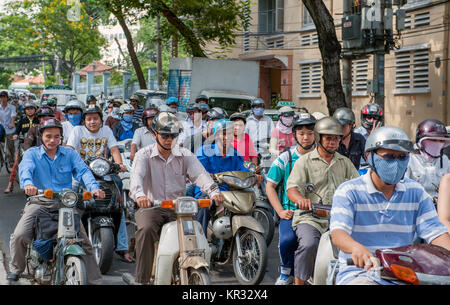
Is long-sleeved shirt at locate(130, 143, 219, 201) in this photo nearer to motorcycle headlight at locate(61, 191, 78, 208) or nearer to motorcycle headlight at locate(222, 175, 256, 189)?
motorcycle headlight at locate(61, 191, 78, 208)

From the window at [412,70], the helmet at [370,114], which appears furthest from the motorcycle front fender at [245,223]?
the window at [412,70]

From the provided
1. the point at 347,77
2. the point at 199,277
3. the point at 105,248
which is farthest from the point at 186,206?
the point at 347,77

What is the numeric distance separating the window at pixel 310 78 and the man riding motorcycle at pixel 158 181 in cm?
2288

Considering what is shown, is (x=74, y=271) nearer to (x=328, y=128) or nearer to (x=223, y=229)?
(x=223, y=229)

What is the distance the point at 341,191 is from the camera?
12.3 ft

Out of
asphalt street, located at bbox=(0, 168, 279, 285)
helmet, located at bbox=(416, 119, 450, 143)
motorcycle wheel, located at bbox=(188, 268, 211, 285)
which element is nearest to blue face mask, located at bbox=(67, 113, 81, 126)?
asphalt street, located at bbox=(0, 168, 279, 285)

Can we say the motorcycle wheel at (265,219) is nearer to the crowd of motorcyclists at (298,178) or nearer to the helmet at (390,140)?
the crowd of motorcyclists at (298,178)

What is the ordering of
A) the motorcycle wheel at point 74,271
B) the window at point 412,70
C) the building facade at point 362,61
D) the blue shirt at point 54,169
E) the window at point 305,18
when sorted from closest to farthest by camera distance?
the motorcycle wheel at point 74,271 < the blue shirt at point 54,169 < the building facade at point 362,61 < the window at point 412,70 < the window at point 305,18

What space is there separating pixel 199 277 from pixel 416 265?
74.8 inches

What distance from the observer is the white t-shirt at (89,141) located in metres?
7.96

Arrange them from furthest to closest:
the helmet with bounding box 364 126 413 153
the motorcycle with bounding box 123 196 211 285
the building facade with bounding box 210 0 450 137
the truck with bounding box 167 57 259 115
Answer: the building facade with bounding box 210 0 450 137 < the truck with bounding box 167 57 259 115 < the motorcycle with bounding box 123 196 211 285 < the helmet with bounding box 364 126 413 153

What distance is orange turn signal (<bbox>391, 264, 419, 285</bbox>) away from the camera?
315 cm

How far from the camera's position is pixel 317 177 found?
5363mm

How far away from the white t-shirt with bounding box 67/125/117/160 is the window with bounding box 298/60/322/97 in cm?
2082
